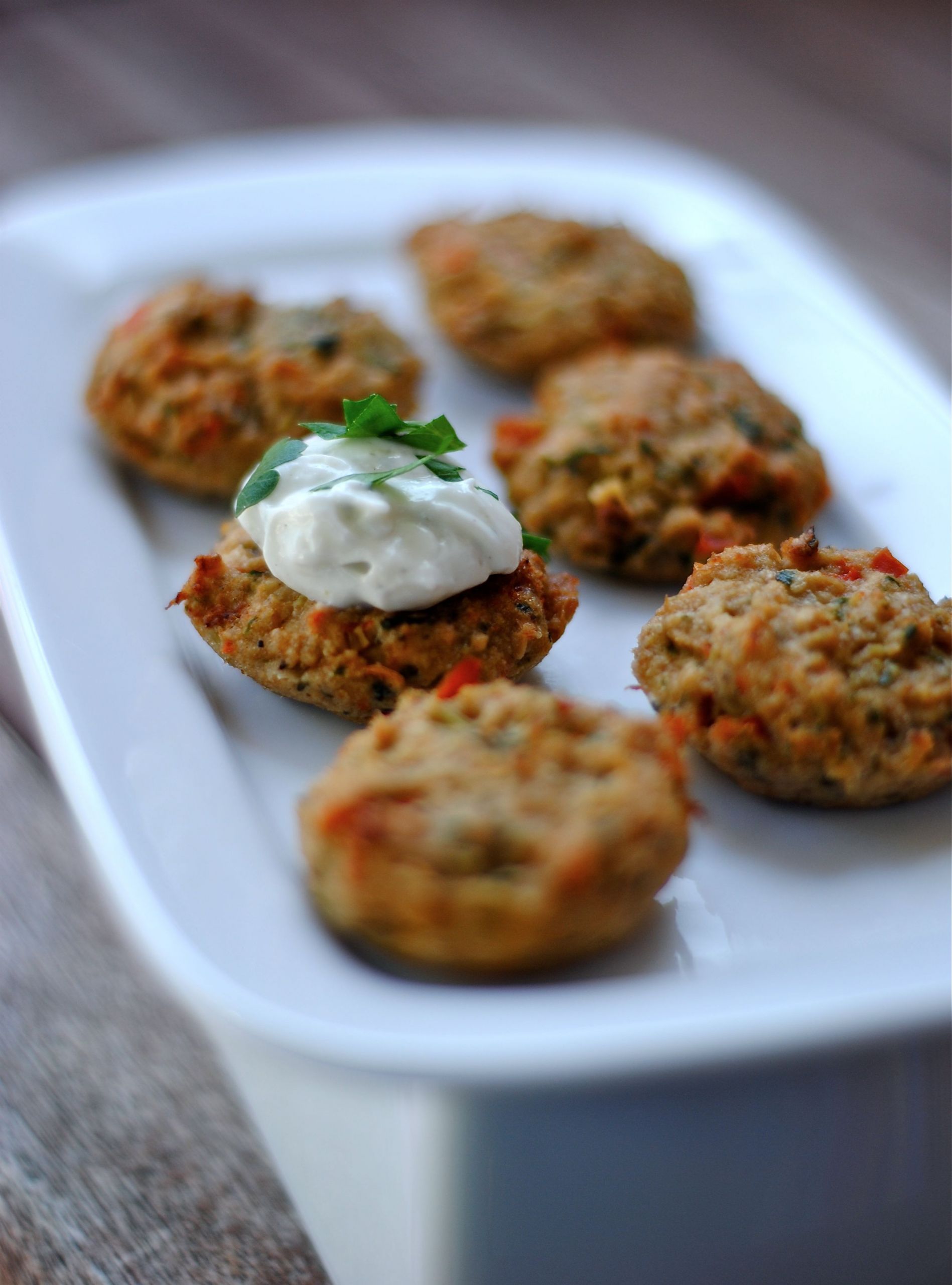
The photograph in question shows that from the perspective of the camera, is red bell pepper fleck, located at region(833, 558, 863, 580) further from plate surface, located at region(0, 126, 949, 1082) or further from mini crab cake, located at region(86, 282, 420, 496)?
mini crab cake, located at region(86, 282, 420, 496)

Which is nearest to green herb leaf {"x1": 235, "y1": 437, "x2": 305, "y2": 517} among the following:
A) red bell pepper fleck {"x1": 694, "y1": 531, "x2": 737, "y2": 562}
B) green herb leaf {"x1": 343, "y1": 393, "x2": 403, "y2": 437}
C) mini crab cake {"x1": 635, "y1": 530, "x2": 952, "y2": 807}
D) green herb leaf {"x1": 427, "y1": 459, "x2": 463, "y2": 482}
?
green herb leaf {"x1": 343, "y1": 393, "x2": 403, "y2": 437}

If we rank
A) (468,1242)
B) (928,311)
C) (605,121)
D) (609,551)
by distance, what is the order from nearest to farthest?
(468,1242), (609,551), (928,311), (605,121)

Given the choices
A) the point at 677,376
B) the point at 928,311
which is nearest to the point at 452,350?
the point at 677,376

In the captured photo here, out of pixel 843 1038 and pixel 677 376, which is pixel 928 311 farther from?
pixel 843 1038

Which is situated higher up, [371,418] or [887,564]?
[887,564]

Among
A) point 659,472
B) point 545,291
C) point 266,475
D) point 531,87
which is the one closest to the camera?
point 266,475

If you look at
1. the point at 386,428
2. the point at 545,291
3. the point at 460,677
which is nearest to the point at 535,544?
the point at 386,428

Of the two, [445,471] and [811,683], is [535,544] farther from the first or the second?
[811,683]

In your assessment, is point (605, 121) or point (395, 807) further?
point (605, 121)
